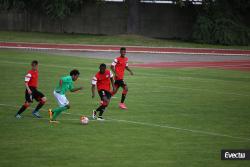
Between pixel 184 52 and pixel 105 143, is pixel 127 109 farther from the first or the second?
pixel 184 52

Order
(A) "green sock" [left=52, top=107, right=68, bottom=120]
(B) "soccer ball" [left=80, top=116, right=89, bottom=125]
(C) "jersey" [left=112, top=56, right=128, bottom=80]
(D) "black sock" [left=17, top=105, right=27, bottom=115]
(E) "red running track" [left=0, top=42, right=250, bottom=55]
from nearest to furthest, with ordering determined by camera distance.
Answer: (A) "green sock" [left=52, top=107, right=68, bottom=120], (B) "soccer ball" [left=80, top=116, right=89, bottom=125], (D) "black sock" [left=17, top=105, right=27, bottom=115], (C) "jersey" [left=112, top=56, right=128, bottom=80], (E) "red running track" [left=0, top=42, right=250, bottom=55]

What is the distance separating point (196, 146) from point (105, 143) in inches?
87.1

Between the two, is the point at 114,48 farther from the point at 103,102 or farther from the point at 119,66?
the point at 103,102

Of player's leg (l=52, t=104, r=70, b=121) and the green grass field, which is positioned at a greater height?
player's leg (l=52, t=104, r=70, b=121)

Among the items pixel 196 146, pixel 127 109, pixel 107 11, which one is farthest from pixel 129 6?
pixel 196 146

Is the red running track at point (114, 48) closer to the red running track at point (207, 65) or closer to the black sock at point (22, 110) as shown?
the red running track at point (207, 65)

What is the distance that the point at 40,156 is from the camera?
14.5 metres

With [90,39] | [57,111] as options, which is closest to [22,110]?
[57,111]

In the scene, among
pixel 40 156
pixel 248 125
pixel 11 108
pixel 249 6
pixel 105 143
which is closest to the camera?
pixel 40 156

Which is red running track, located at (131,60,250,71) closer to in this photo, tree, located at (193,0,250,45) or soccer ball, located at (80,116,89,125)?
tree, located at (193,0,250,45)

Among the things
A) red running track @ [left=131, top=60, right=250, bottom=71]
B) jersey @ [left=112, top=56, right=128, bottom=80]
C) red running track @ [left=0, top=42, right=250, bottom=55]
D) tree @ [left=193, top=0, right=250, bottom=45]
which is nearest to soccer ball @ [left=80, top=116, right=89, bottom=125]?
jersey @ [left=112, top=56, right=128, bottom=80]

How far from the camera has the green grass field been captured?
14.6 metres

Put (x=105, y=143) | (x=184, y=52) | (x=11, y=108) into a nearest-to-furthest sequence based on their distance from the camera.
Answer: (x=105, y=143) → (x=11, y=108) → (x=184, y=52)

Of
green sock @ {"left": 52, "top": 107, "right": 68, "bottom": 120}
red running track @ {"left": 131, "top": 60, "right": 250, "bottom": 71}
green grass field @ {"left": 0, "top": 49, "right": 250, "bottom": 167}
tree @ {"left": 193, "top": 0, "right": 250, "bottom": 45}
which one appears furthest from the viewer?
tree @ {"left": 193, "top": 0, "right": 250, "bottom": 45}
